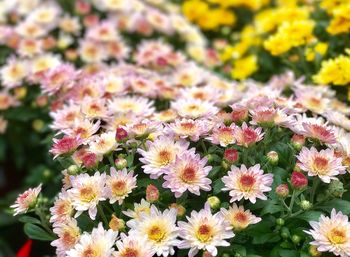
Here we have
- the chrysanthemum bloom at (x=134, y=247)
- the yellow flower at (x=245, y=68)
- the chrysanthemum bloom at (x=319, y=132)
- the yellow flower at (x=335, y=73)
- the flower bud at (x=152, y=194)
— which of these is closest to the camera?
the chrysanthemum bloom at (x=134, y=247)

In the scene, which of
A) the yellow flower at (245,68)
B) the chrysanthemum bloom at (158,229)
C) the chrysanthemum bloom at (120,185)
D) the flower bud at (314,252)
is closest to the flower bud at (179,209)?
the chrysanthemum bloom at (158,229)

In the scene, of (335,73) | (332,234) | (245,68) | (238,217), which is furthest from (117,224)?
(245,68)

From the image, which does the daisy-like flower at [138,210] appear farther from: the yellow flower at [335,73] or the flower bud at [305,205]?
the yellow flower at [335,73]

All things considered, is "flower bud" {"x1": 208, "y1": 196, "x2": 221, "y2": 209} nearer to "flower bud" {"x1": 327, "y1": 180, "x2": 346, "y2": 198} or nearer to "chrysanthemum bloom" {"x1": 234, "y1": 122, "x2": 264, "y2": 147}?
"chrysanthemum bloom" {"x1": 234, "y1": 122, "x2": 264, "y2": 147}

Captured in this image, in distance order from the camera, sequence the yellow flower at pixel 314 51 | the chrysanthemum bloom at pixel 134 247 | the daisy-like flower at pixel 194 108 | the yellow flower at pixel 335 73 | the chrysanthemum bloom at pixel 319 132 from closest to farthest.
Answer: the chrysanthemum bloom at pixel 134 247
the chrysanthemum bloom at pixel 319 132
the daisy-like flower at pixel 194 108
the yellow flower at pixel 335 73
the yellow flower at pixel 314 51

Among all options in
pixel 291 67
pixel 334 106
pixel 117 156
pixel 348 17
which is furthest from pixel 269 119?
pixel 291 67

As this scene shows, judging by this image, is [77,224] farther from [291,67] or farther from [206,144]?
[291,67]

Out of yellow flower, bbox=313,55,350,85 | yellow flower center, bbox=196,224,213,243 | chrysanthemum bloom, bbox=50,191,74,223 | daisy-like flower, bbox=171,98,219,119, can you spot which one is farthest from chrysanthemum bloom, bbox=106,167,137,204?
yellow flower, bbox=313,55,350,85

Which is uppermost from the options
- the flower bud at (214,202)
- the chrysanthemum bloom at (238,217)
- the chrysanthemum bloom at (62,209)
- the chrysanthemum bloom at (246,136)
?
the chrysanthemum bloom at (246,136)
